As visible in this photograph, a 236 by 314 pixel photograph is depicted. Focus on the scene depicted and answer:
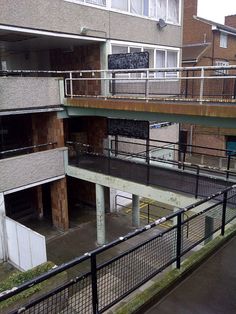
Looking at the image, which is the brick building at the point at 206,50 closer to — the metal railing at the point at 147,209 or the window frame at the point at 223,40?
the window frame at the point at 223,40

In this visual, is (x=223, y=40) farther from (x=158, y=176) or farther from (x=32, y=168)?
(x=32, y=168)

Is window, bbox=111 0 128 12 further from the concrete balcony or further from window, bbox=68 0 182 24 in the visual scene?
the concrete balcony

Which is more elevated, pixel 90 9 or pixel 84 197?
pixel 90 9

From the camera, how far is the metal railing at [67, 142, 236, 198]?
9.32 meters

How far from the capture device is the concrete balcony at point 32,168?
1012 cm

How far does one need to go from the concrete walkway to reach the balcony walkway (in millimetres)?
4317

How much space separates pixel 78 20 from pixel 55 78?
2359 millimetres

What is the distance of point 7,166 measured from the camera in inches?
396

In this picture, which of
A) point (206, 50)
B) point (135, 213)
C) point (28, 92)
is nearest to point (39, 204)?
point (135, 213)

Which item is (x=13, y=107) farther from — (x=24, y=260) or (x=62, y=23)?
(x=24, y=260)

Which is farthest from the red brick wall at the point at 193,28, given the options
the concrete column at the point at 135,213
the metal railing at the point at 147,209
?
the concrete column at the point at 135,213

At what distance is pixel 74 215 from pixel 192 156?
13.5 meters

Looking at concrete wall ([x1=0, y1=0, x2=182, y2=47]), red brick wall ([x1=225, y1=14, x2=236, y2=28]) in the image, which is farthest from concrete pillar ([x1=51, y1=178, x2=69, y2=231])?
red brick wall ([x1=225, y1=14, x2=236, y2=28])

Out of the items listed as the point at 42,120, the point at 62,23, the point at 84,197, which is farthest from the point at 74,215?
the point at 62,23
